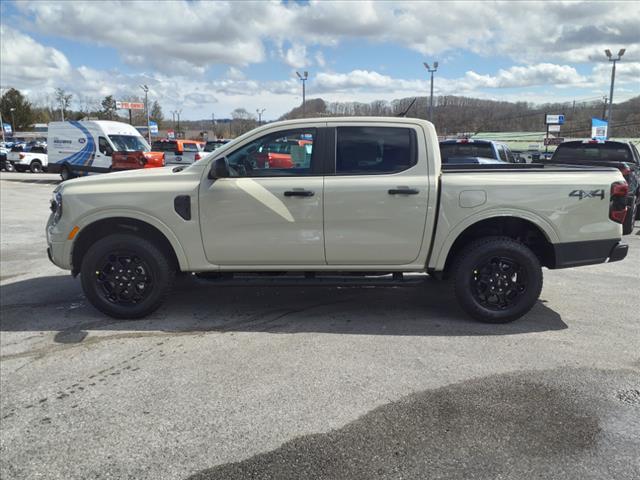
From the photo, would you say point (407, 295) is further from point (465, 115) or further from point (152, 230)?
point (465, 115)

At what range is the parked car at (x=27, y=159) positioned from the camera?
30.0m

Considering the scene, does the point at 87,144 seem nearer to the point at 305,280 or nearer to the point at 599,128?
the point at 305,280

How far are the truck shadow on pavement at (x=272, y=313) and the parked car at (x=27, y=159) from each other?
27.9m

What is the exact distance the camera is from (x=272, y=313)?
Answer: 5238 millimetres

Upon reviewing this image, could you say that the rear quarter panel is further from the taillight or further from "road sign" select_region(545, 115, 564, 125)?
"road sign" select_region(545, 115, 564, 125)

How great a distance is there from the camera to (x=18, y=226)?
1077 centimetres

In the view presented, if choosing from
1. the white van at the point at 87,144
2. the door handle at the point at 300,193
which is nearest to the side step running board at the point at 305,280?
the door handle at the point at 300,193

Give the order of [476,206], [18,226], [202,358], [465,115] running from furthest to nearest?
1. [465,115]
2. [18,226]
3. [476,206]
4. [202,358]

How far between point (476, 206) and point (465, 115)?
54586 mm

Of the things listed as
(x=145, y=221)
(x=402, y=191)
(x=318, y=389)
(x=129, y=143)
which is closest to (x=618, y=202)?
(x=402, y=191)

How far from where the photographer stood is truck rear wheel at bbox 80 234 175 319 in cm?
485

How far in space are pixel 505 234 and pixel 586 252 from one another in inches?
28.6

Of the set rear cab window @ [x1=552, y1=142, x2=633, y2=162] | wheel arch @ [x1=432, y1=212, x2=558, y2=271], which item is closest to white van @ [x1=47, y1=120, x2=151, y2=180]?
rear cab window @ [x1=552, y1=142, x2=633, y2=162]

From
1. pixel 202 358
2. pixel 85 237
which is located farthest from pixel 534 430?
pixel 85 237
